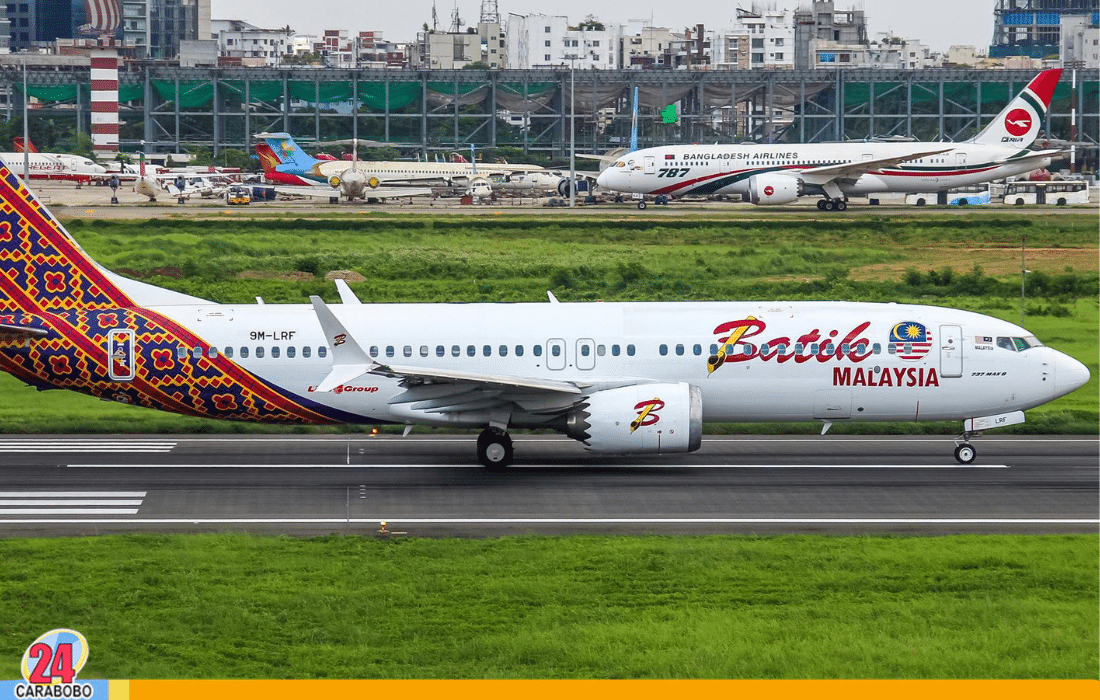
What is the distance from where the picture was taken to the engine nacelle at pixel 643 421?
1141 inches

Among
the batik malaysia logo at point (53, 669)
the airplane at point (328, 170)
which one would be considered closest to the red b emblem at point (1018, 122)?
the airplane at point (328, 170)

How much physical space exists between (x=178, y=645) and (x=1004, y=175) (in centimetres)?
9022

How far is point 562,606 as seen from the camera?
20.2m

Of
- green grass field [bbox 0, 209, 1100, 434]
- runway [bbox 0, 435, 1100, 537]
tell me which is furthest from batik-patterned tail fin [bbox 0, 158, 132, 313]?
green grass field [bbox 0, 209, 1100, 434]

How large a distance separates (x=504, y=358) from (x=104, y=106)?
152 m

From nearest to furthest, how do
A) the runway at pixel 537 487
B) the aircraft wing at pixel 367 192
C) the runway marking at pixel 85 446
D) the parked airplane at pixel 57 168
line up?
the runway at pixel 537 487 < the runway marking at pixel 85 446 < the aircraft wing at pixel 367 192 < the parked airplane at pixel 57 168

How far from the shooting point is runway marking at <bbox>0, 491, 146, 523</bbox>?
87.6 feet

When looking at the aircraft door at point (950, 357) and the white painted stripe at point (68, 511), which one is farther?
the aircraft door at point (950, 357)

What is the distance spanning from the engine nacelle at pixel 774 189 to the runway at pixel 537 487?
61144 mm

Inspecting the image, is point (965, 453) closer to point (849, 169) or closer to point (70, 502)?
point (70, 502)

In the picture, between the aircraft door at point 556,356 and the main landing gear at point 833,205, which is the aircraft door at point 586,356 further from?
the main landing gear at point 833,205

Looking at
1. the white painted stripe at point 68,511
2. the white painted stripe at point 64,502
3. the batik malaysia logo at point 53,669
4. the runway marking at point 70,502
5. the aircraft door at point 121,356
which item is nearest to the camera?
the batik malaysia logo at point 53,669

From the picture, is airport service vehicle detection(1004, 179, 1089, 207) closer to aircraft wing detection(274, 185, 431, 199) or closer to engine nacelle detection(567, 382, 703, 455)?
aircraft wing detection(274, 185, 431, 199)

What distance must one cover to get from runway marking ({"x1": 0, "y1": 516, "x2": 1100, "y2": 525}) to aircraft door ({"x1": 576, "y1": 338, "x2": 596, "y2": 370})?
5.32m
